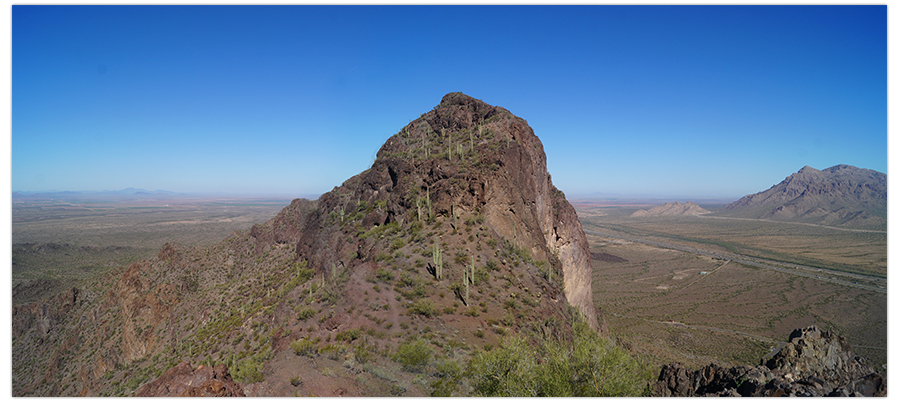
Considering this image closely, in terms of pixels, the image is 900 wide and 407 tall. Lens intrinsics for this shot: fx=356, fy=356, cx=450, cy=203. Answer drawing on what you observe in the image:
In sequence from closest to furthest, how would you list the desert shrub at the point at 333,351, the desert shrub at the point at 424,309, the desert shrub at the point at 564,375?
the desert shrub at the point at 564,375, the desert shrub at the point at 333,351, the desert shrub at the point at 424,309

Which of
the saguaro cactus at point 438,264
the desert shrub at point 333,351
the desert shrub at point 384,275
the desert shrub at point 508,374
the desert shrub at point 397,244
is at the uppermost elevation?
the desert shrub at point 397,244

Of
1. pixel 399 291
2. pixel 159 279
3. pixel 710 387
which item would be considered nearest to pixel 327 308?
pixel 399 291

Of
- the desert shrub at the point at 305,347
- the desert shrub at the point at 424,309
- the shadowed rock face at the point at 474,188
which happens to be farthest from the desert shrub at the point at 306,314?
the shadowed rock face at the point at 474,188

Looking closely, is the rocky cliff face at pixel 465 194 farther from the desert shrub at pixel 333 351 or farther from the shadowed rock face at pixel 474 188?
A: the desert shrub at pixel 333 351

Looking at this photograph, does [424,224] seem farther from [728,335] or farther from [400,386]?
[728,335]

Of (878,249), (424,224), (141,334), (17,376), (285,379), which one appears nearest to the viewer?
(285,379)
